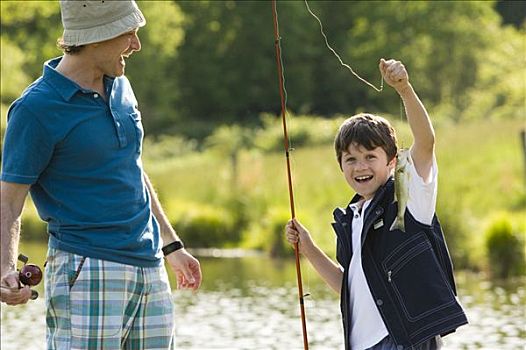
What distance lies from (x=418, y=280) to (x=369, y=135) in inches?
18.0

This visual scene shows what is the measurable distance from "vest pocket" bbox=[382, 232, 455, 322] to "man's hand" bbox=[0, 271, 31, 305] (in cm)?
107

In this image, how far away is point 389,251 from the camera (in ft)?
14.3

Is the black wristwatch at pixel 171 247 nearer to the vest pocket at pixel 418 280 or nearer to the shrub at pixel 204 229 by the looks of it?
the vest pocket at pixel 418 280

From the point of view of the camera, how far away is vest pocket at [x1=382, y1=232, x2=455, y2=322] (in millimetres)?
4309

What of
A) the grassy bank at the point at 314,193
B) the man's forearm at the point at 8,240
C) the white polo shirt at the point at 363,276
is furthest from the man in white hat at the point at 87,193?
the grassy bank at the point at 314,193

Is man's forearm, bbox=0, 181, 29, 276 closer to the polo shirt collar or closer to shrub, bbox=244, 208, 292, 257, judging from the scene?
the polo shirt collar

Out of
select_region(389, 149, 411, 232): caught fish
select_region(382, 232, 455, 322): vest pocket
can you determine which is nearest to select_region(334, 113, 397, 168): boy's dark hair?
select_region(389, 149, 411, 232): caught fish

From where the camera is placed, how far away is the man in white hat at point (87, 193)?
3988 millimetres

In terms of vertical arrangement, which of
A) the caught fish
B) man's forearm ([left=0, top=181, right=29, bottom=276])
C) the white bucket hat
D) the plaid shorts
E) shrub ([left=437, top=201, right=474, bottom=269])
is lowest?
the plaid shorts

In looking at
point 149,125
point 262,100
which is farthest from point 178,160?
point 149,125

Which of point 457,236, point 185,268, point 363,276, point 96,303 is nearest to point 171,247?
point 185,268

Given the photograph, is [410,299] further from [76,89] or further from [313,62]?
[313,62]

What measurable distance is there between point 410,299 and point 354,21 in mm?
13706

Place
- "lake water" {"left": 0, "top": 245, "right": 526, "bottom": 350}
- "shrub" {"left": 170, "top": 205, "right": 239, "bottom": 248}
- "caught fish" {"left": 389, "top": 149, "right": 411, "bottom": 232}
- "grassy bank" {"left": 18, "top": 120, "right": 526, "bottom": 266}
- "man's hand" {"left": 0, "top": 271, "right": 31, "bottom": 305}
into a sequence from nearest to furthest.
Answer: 1. "man's hand" {"left": 0, "top": 271, "right": 31, "bottom": 305}
2. "caught fish" {"left": 389, "top": 149, "right": 411, "bottom": 232}
3. "lake water" {"left": 0, "top": 245, "right": 526, "bottom": 350}
4. "grassy bank" {"left": 18, "top": 120, "right": 526, "bottom": 266}
5. "shrub" {"left": 170, "top": 205, "right": 239, "bottom": 248}
